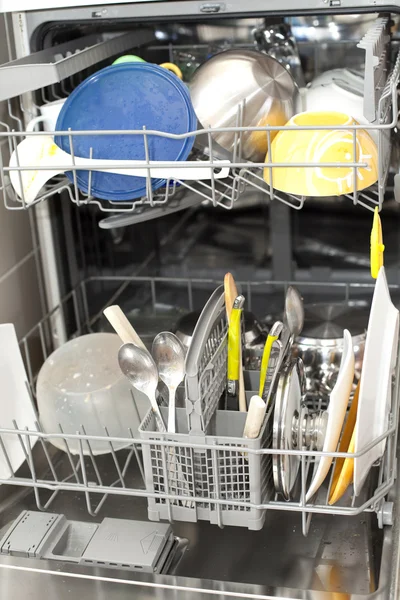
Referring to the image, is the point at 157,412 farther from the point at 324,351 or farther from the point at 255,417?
the point at 324,351

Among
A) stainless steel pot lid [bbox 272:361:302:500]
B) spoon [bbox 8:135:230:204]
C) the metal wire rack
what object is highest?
spoon [bbox 8:135:230:204]

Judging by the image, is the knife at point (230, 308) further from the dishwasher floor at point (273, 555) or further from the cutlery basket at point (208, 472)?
the dishwasher floor at point (273, 555)

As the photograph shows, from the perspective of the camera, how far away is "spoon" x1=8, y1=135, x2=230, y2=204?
3.04 ft

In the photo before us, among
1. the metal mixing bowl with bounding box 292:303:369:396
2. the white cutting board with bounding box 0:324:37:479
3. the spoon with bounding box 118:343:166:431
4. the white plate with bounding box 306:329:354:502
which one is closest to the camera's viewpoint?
the white plate with bounding box 306:329:354:502

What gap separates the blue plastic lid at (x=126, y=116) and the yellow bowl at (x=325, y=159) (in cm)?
12

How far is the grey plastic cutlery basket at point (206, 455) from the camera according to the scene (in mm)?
881

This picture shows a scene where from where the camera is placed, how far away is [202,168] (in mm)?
931

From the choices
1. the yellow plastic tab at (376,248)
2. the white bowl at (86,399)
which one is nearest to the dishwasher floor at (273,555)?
the white bowl at (86,399)

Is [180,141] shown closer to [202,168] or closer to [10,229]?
[202,168]

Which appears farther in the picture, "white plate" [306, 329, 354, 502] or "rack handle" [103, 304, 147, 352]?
"rack handle" [103, 304, 147, 352]

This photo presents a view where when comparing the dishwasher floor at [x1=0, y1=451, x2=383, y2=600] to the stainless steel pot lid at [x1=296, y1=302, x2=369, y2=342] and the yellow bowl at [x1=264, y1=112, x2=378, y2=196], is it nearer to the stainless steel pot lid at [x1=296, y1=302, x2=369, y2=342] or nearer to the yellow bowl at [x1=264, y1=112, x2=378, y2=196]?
the stainless steel pot lid at [x1=296, y1=302, x2=369, y2=342]

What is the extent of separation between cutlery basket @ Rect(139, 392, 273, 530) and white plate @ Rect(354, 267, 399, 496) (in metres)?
0.11

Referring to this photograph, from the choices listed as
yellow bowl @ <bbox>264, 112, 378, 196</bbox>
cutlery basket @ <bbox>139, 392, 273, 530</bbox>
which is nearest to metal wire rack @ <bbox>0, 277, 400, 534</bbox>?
cutlery basket @ <bbox>139, 392, 273, 530</bbox>

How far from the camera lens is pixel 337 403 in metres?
0.84
